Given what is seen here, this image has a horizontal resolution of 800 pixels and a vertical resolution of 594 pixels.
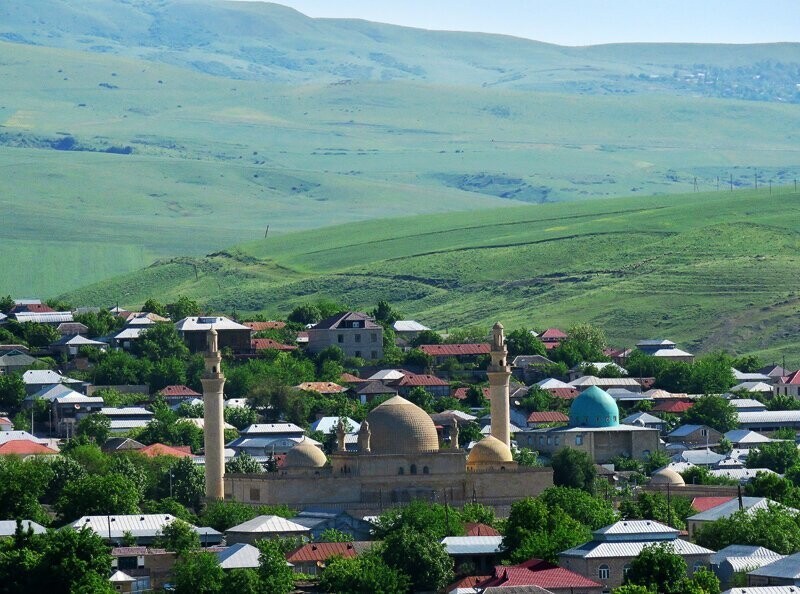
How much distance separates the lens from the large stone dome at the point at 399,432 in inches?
4203

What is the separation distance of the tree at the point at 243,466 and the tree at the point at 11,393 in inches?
1030

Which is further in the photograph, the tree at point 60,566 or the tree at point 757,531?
the tree at point 757,531

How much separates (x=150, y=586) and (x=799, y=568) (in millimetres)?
22827

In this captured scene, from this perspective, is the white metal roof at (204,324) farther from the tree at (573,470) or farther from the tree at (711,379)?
the tree at (573,470)

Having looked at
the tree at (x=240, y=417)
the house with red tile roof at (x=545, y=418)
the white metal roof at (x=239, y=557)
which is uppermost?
the white metal roof at (x=239, y=557)

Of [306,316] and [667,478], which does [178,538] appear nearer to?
[667,478]

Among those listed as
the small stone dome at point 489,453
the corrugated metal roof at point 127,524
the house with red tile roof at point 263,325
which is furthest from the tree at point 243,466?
the house with red tile roof at point 263,325

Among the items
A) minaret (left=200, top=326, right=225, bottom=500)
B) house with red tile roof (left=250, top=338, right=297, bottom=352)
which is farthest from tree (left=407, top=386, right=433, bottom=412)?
minaret (left=200, top=326, right=225, bottom=500)

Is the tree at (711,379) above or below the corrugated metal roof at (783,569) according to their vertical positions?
below

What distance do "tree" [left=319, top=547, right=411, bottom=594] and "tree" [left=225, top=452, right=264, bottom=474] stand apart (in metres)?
29.4

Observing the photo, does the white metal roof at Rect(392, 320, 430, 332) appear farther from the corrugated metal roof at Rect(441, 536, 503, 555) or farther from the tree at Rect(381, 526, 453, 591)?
the tree at Rect(381, 526, 453, 591)

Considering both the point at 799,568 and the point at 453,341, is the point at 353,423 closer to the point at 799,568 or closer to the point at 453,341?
the point at 453,341

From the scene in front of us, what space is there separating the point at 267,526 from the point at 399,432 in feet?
42.3

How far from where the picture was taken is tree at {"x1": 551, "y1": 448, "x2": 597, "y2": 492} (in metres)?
113
